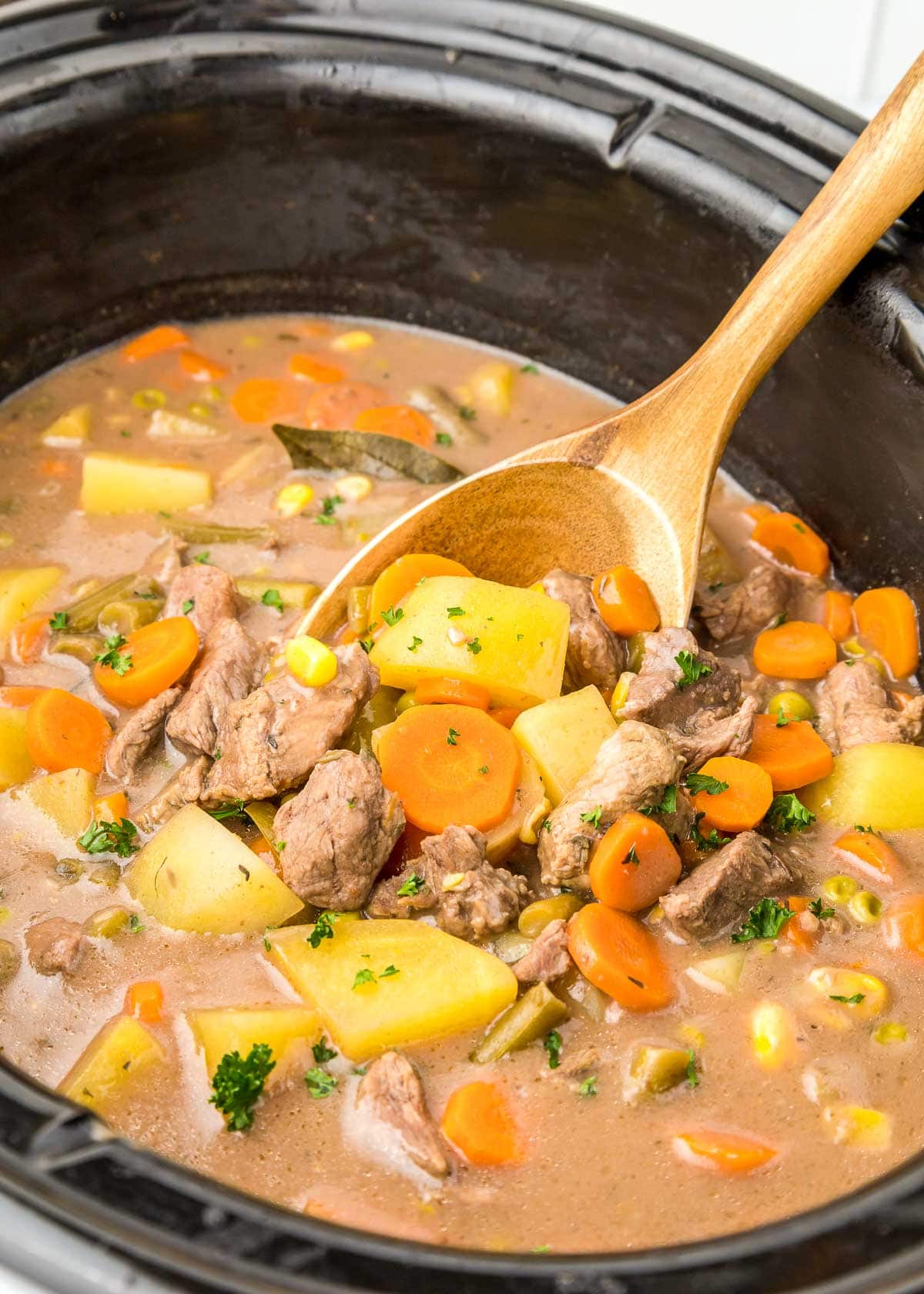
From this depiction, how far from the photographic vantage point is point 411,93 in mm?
3943

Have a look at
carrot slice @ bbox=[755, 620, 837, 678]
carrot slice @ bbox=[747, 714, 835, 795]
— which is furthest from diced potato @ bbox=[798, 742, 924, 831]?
carrot slice @ bbox=[755, 620, 837, 678]

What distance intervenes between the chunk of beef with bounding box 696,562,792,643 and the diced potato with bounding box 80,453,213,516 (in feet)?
4.91

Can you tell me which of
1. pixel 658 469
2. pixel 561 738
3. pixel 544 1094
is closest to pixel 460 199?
pixel 658 469

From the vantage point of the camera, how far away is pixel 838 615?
3684mm

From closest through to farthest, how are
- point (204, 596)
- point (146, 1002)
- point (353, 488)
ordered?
point (146, 1002) < point (204, 596) < point (353, 488)

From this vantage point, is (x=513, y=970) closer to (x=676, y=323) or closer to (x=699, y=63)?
(x=676, y=323)

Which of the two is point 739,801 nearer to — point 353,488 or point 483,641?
point 483,641

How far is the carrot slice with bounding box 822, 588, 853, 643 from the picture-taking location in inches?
144

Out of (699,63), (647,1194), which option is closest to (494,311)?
(699,63)

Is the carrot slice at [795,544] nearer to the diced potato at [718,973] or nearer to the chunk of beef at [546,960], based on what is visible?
the diced potato at [718,973]

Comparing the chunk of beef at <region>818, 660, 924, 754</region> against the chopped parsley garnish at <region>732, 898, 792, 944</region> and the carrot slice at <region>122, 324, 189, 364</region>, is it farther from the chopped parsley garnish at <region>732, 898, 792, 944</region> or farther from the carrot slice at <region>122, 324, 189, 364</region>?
the carrot slice at <region>122, 324, 189, 364</region>

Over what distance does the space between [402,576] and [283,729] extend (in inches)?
21.9

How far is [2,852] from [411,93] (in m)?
2.47

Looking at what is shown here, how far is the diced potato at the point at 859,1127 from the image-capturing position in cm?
258
